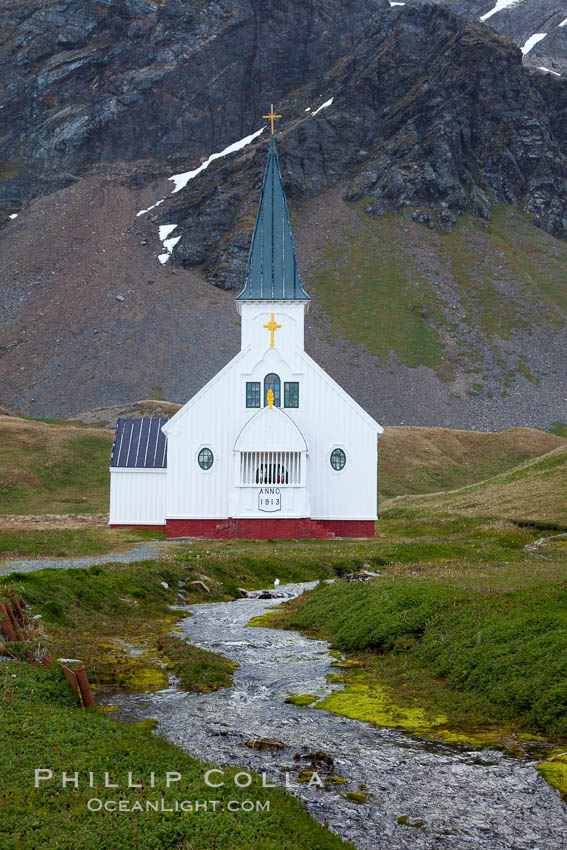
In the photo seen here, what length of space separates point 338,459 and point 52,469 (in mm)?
40163

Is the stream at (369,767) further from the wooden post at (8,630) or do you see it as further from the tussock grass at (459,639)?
the wooden post at (8,630)

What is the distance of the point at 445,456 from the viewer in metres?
100

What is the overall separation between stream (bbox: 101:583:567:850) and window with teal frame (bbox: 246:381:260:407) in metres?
29.7

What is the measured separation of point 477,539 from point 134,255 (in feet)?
545

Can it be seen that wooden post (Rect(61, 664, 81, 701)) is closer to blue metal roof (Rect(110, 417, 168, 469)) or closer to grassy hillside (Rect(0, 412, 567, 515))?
blue metal roof (Rect(110, 417, 168, 469))

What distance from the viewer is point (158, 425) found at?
5103cm

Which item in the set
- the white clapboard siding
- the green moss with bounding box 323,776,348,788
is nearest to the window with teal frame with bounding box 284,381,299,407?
the white clapboard siding

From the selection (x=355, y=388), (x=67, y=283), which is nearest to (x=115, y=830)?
(x=355, y=388)

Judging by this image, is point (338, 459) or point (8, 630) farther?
point (338, 459)

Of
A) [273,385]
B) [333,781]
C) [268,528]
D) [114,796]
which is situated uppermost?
[273,385]

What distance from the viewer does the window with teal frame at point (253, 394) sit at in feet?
148

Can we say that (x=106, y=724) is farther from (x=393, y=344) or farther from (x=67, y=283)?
(x=67, y=283)

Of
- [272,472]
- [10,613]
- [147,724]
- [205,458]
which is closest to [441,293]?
[205,458]

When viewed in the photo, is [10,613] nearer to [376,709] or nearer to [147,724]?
[147,724]
